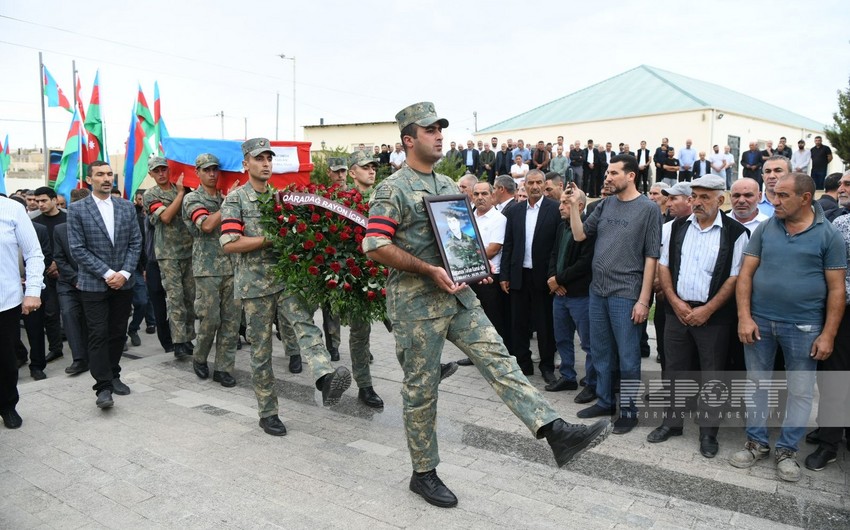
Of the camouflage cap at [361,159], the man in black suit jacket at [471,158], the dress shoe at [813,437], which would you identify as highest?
the man in black suit jacket at [471,158]

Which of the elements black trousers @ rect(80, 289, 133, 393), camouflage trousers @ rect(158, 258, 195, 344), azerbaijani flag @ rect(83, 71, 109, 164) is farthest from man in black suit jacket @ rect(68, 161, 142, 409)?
azerbaijani flag @ rect(83, 71, 109, 164)

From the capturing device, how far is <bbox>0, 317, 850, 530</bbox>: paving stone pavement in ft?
11.5

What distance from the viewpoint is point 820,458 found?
4.22 metres

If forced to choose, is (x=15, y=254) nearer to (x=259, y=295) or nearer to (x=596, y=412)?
(x=259, y=295)

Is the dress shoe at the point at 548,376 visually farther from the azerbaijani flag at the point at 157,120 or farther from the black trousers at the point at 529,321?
the azerbaijani flag at the point at 157,120

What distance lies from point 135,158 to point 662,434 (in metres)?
9.59

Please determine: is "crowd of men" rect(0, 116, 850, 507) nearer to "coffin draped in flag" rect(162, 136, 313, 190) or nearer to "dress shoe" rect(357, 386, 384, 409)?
"dress shoe" rect(357, 386, 384, 409)

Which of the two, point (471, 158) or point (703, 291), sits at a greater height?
point (471, 158)

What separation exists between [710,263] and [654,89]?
96.0 ft

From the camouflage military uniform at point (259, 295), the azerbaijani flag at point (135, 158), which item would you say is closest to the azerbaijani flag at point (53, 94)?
the azerbaijani flag at point (135, 158)

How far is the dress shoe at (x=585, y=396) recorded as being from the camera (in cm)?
570

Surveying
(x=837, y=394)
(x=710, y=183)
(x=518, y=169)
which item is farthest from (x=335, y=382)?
(x=518, y=169)

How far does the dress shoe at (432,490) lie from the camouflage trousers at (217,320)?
3.40 meters

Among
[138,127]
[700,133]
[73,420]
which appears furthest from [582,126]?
[73,420]
